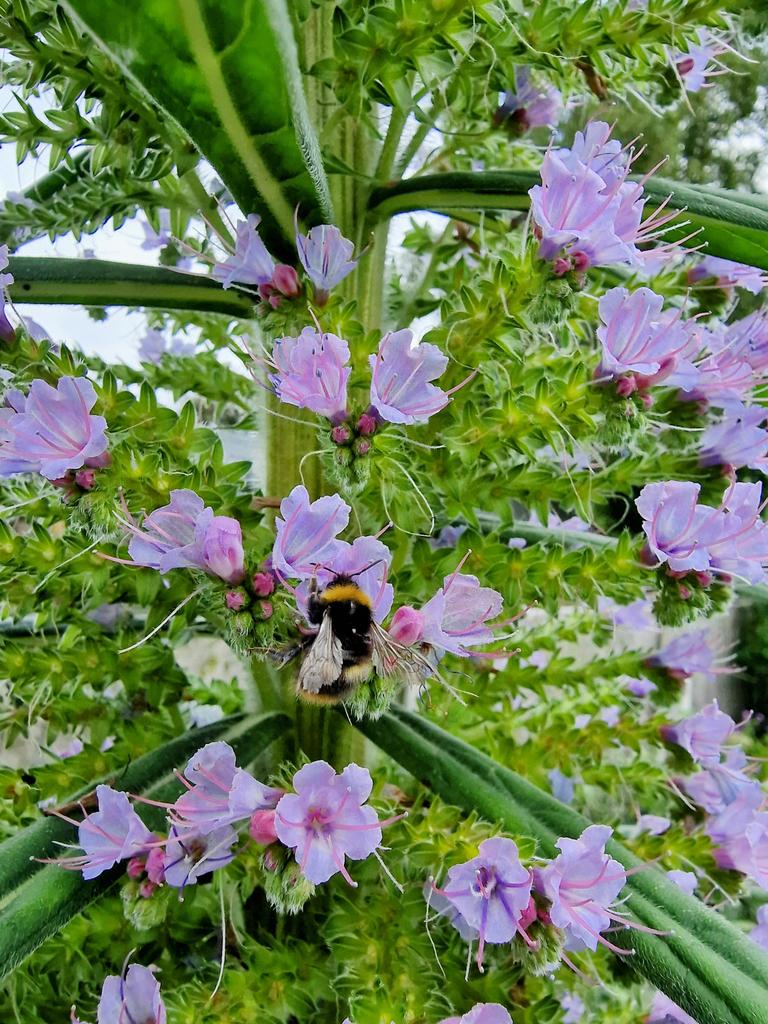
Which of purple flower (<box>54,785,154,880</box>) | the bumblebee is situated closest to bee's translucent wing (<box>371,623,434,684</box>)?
the bumblebee

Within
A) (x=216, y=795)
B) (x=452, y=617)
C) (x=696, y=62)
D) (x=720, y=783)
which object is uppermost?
(x=696, y=62)

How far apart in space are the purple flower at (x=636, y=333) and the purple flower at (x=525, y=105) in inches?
13.8

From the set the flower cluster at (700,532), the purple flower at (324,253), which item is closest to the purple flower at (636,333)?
the flower cluster at (700,532)

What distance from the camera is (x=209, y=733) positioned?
861 mm

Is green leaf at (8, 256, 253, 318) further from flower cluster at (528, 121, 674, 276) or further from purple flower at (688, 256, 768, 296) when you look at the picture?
purple flower at (688, 256, 768, 296)

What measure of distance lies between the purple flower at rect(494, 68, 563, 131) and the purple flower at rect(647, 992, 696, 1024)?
917 mm

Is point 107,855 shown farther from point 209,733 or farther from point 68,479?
point 68,479

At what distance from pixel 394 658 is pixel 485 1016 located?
275 millimetres

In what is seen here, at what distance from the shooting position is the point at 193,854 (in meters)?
0.75

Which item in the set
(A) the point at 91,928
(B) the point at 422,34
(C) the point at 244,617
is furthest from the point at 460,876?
(B) the point at 422,34

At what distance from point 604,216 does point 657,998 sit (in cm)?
77

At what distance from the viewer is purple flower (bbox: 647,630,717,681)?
3.55 feet

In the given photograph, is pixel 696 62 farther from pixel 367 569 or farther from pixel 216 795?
pixel 216 795

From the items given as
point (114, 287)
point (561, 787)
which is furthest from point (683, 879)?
point (114, 287)
